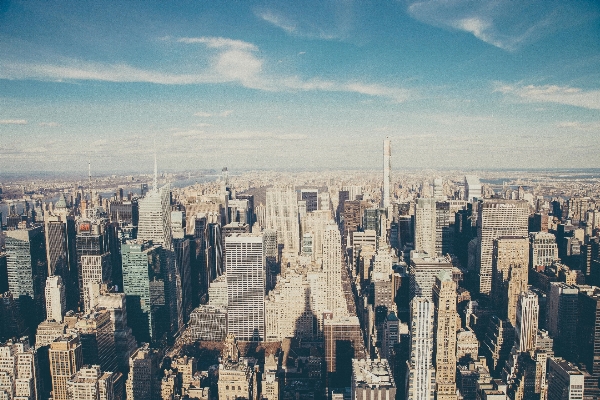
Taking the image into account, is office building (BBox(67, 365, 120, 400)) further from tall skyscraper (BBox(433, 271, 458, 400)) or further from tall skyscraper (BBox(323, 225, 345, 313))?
tall skyscraper (BBox(323, 225, 345, 313))

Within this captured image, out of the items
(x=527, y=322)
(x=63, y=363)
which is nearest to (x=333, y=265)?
(x=527, y=322)

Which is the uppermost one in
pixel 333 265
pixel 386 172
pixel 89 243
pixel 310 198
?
pixel 386 172

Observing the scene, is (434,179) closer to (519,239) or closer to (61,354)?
(519,239)

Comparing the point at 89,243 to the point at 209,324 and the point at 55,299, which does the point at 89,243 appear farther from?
the point at 209,324

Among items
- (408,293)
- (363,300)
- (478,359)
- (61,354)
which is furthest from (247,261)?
(478,359)

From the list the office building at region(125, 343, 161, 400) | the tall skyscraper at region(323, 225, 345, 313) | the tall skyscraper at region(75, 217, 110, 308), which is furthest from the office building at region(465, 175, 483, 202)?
Result: the tall skyscraper at region(75, 217, 110, 308)

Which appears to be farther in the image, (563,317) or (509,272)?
(509,272)
